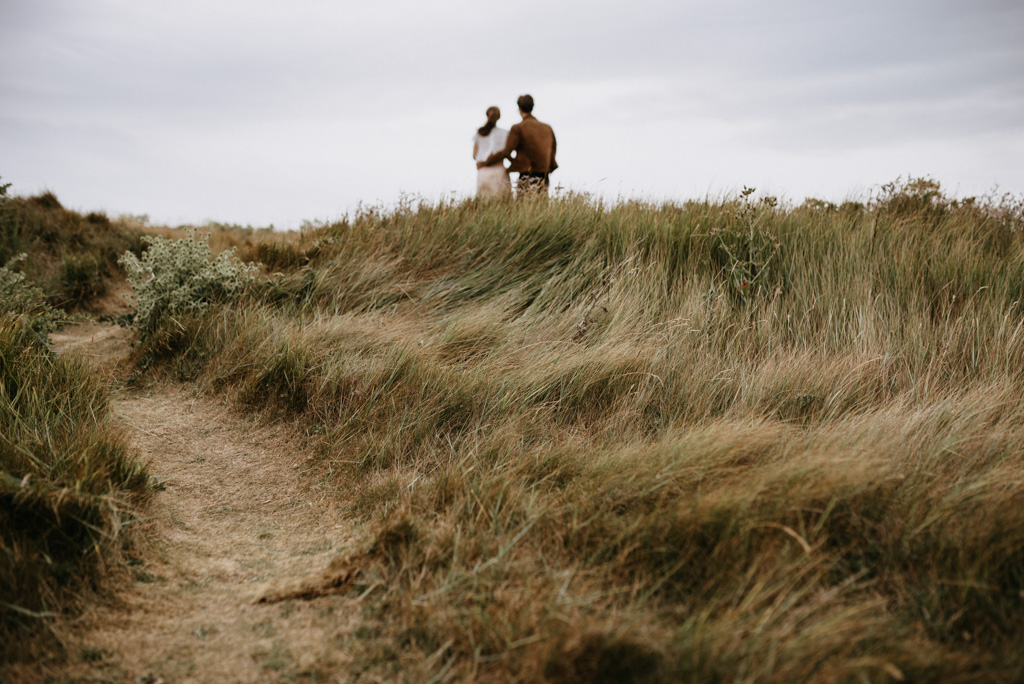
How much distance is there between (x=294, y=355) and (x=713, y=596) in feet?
9.60

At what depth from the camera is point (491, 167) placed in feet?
25.0

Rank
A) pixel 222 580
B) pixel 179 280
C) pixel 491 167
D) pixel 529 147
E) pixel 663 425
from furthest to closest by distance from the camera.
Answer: pixel 491 167 → pixel 529 147 → pixel 179 280 → pixel 663 425 → pixel 222 580

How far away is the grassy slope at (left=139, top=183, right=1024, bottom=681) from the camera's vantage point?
5.68 ft

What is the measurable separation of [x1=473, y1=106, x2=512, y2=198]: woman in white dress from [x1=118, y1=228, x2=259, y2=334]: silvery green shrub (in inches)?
133

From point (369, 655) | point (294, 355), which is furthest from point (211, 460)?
point (369, 655)

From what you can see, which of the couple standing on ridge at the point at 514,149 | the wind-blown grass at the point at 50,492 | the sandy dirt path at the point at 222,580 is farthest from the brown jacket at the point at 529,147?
the wind-blown grass at the point at 50,492

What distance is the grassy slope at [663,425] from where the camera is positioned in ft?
5.68

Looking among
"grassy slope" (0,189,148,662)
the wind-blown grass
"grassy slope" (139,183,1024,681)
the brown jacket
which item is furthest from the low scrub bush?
the brown jacket

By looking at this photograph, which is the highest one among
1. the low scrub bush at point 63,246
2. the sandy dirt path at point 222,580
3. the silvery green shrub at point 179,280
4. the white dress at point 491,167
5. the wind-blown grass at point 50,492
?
the white dress at point 491,167

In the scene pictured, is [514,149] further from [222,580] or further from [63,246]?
[222,580]

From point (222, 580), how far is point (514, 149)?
638 cm

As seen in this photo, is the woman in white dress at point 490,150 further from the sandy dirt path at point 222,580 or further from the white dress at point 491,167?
the sandy dirt path at point 222,580

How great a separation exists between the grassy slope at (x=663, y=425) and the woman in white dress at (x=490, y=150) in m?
1.66

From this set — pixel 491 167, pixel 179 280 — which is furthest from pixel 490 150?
pixel 179 280
